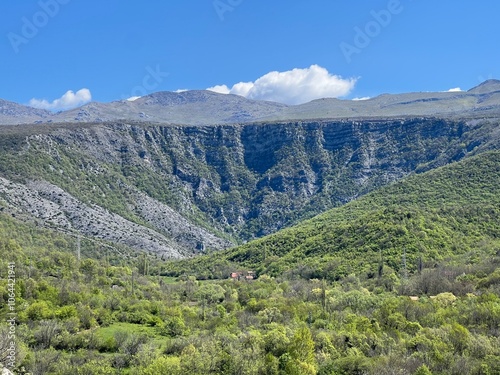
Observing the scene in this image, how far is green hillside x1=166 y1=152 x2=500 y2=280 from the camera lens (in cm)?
9938

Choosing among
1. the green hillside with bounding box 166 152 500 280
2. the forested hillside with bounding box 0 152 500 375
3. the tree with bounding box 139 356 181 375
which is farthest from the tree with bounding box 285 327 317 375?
the green hillside with bounding box 166 152 500 280

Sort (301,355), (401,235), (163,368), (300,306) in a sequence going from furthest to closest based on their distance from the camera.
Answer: (401,235) → (300,306) → (301,355) → (163,368)

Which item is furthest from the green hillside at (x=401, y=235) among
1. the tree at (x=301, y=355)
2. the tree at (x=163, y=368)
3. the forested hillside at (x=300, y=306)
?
the tree at (x=163, y=368)

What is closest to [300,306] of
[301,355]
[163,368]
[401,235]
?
[301,355]

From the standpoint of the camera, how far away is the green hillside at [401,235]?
326 feet

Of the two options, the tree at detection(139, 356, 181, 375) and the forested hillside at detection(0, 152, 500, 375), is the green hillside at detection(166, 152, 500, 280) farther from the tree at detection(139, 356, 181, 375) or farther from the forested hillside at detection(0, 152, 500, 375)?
the tree at detection(139, 356, 181, 375)

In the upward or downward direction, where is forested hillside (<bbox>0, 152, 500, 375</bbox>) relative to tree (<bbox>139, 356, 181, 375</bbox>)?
downward

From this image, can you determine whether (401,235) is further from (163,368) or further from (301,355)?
(163,368)

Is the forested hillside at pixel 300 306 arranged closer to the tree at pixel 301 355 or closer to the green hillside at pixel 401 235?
the tree at pixel 301 355

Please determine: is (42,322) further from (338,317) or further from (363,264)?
(363,264)

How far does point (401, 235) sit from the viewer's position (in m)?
104

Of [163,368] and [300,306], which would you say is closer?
[163,368]

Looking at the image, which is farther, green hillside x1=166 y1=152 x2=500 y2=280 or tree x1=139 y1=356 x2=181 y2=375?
green hillside x1=166 y1=152 x2=500 y2=280

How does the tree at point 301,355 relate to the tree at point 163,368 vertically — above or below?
below
